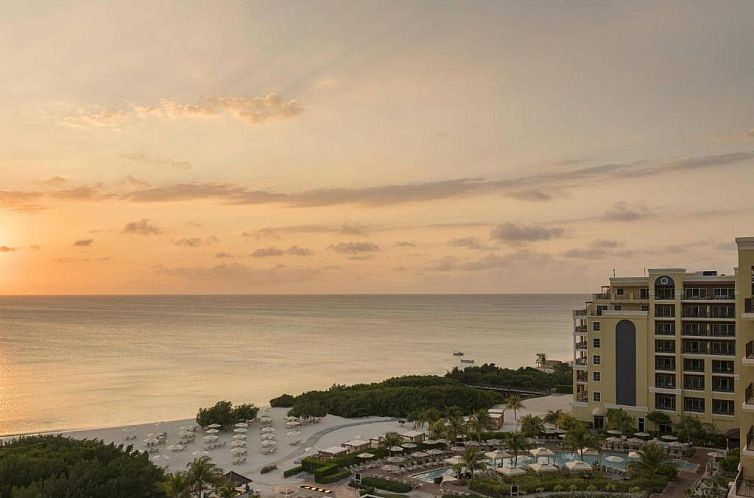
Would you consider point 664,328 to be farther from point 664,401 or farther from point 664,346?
point 664,401

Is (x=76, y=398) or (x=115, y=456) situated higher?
(x=115, y=456)

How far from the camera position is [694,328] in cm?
4175

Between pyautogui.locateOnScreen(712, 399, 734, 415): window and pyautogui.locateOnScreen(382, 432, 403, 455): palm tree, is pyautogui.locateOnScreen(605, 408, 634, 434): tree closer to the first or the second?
pyautogui.locateOnScreen(712, 399, 734, 415): window

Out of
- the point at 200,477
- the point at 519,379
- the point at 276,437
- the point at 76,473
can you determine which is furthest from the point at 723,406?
the point at 76,473

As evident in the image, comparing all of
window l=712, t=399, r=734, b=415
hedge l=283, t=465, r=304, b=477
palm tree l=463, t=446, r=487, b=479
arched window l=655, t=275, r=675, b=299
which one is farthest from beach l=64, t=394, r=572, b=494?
arched window l=655, t=275, r=675, b=299

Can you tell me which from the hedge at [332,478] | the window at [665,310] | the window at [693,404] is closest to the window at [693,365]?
the window at [693,404]

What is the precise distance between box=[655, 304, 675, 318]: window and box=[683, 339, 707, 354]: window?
198 centimetres

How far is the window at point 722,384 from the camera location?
1591 inches

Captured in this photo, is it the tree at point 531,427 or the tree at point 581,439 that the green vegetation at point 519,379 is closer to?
the tree at point 531,427

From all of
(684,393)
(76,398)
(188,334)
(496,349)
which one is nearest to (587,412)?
(684,393)

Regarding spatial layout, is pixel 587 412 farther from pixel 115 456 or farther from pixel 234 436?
pixel 115 456

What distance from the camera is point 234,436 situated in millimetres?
43031

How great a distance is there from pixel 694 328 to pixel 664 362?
3.02 meters

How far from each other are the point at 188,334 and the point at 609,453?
133 m
